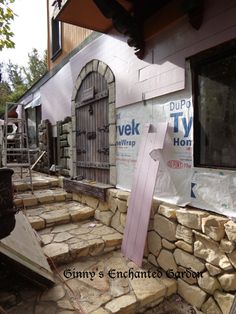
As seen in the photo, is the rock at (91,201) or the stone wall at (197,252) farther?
the rock at (91,201)

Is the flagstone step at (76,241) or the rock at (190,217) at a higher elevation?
the rock at (190,217)

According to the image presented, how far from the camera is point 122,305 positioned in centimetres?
213

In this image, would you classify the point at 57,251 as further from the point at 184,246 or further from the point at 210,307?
the point at 210,307

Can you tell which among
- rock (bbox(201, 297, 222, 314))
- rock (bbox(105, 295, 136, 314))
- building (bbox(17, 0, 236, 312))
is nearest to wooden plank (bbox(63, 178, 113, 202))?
building (bbox(17, 0, 236, 312))

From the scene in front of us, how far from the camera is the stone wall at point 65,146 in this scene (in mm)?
5020

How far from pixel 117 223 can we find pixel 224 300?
5.46 ft

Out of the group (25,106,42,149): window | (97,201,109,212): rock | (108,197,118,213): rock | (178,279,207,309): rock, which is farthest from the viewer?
(25,106,42,149): window

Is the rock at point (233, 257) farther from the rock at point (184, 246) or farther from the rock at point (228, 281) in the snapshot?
the rock at point (184, 246)

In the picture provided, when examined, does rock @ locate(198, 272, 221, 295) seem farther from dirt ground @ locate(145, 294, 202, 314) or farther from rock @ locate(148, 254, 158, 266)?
rock @ locate(148, 254, 158, 266)

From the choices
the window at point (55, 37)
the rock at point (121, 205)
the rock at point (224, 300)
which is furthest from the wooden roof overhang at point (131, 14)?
the window at point (55, 37)

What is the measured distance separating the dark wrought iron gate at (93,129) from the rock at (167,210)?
4.59 feet

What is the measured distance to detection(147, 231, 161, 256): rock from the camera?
2742 millimetres

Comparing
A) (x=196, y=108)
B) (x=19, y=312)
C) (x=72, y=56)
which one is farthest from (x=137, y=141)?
(x=72, y=56)

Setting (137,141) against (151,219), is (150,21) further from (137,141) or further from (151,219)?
(151,219)
